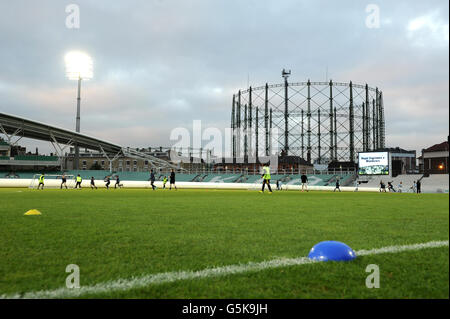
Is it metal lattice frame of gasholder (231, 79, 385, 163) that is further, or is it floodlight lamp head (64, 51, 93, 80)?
metal lattice frame of gasholder (231, 79, 385, 163)

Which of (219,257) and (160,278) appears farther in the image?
(219,257)

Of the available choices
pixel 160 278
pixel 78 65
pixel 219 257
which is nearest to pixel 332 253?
pixel 219 257

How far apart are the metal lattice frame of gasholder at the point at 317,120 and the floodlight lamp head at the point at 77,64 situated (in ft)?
85.0

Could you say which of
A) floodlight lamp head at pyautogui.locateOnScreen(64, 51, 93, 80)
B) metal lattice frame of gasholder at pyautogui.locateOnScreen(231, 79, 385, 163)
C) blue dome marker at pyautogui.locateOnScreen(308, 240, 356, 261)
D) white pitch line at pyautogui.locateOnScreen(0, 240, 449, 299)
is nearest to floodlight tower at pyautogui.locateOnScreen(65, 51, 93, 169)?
floodlight lamp head at pyautogui.locateOnScreen(64, 51, 93, 80)

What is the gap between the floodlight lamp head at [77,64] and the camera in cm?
3644

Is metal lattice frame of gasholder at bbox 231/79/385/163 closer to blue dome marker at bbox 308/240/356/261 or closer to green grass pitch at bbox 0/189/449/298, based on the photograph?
green grass pitch at bbox 0/189/449/298

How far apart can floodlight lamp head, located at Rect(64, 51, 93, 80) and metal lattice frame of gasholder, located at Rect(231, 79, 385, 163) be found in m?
25.9

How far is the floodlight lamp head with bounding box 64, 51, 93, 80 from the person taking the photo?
120 feet

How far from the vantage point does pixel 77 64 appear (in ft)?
120

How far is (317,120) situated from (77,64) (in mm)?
33850

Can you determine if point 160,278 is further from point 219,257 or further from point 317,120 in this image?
point 317,120

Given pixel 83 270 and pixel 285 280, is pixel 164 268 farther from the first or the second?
pixel 285 280

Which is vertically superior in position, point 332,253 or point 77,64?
point 77,64
